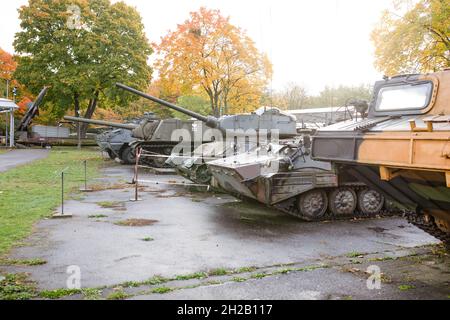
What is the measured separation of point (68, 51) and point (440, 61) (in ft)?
85.6

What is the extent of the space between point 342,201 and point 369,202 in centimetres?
66

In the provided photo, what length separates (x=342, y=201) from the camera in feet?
32.0

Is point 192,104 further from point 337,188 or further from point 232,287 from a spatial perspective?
point 232,287

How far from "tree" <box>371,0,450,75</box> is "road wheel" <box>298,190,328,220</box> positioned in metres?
7.06

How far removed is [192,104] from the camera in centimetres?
3597

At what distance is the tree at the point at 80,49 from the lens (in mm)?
32781

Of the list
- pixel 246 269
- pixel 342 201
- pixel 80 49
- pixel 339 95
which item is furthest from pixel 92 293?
pixel 339 95

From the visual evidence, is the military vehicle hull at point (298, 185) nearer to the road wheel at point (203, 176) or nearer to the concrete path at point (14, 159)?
the road wheel at point (203, 176)

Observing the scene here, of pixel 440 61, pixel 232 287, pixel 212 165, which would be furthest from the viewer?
pixel 440 61

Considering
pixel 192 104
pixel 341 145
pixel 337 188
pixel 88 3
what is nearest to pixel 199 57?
pixel 192 104

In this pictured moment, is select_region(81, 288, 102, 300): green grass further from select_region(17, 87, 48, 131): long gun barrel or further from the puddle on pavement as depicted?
select_region(17, 87, 48, 131): long gun barrel

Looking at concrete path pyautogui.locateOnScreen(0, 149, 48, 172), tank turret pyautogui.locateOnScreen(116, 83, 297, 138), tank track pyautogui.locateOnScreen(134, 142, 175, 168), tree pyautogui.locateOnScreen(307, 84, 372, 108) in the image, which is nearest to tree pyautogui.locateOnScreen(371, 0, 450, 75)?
tank turret pyautogui.locateOnScreen(116, 83, 297, 138)

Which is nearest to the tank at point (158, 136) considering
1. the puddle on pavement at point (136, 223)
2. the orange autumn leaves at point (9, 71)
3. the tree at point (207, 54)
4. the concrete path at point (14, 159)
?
the concrete path at point (14, 159)

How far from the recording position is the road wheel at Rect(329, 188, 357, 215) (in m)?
9.68
